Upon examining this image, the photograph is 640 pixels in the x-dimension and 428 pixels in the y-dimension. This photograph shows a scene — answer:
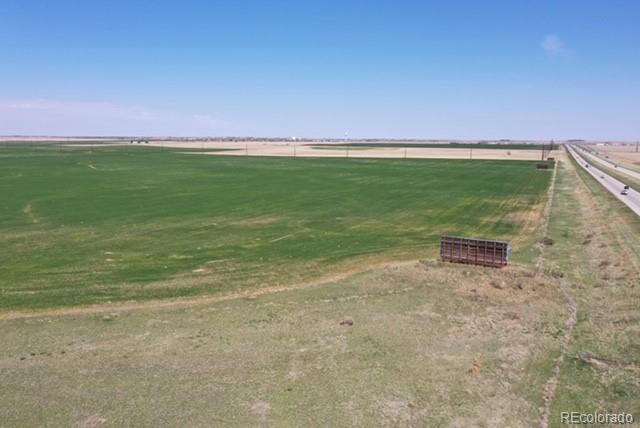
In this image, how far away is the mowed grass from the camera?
61.9 feet

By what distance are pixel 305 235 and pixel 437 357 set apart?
15.9 meters

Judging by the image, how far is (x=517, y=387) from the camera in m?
A: 11.0

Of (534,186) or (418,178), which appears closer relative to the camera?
(534,186)

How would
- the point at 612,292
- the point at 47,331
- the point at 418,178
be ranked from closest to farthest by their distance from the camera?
the point at 47,331
the point at 612,292
the point at 418,178

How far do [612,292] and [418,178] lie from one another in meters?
49.6

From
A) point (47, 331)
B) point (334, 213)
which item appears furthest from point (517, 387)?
point (334, 213)

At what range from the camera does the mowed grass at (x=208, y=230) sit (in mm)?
18859

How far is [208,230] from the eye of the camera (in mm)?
28953

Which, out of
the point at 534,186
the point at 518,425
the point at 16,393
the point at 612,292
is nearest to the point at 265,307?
the point at 16,393

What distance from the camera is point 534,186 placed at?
57.2 metres

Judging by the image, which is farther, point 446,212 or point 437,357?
point 446,212

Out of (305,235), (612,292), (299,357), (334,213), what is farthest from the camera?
(334,213)

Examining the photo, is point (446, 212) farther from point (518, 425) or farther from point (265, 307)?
point (518, 425)

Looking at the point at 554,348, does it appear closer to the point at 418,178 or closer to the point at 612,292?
the point at 612,292
